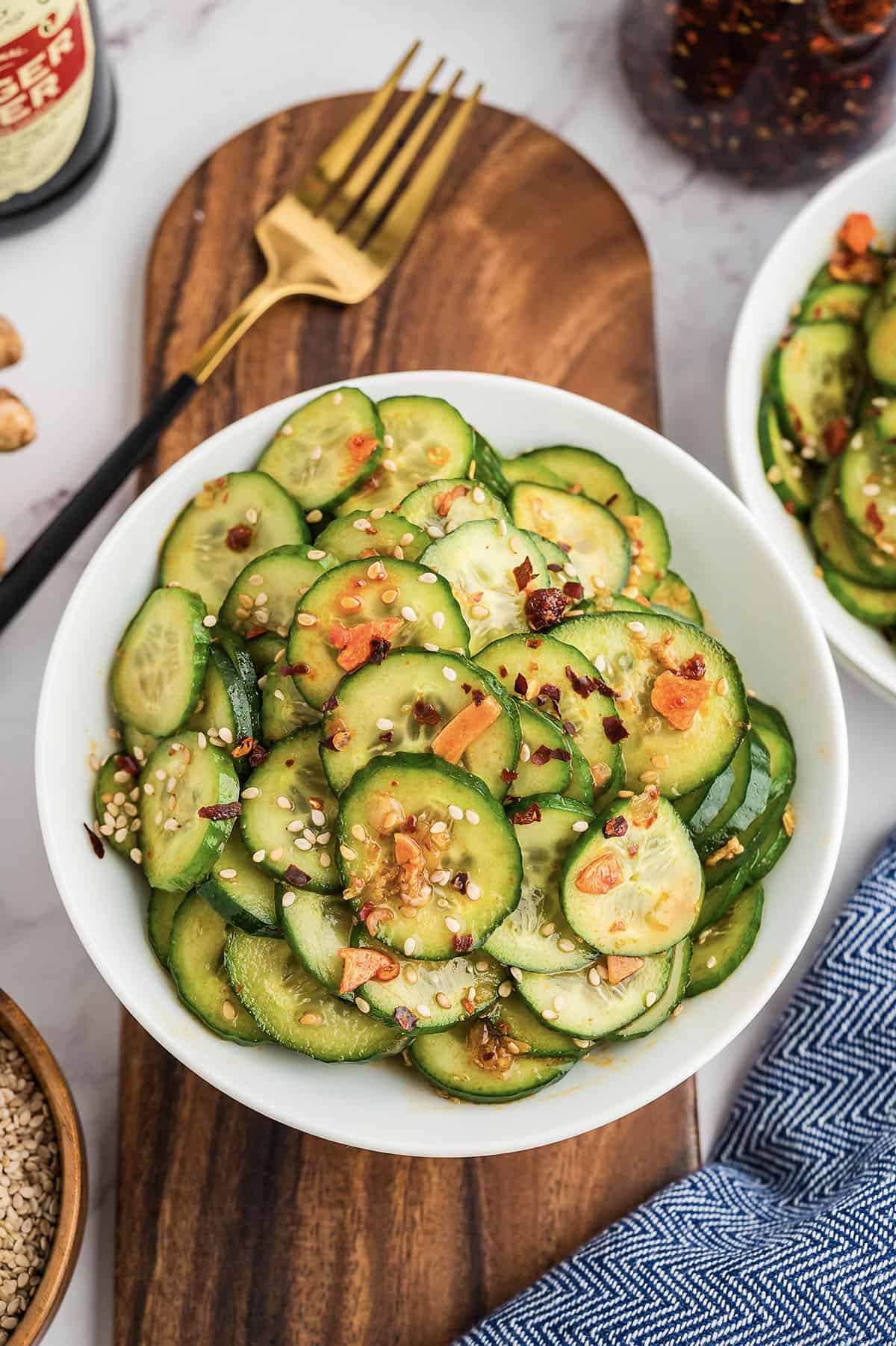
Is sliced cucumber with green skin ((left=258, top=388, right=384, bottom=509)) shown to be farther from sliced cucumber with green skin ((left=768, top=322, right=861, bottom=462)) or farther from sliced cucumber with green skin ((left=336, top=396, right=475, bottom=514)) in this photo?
sliced cucumber with green skin ((left=768, top=322, right=861, bottom=462))

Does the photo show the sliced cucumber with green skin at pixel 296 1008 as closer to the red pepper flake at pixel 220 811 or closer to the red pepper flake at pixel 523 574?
the red pepper flake at pixel 220 811

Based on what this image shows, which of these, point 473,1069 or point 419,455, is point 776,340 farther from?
point 473,1069

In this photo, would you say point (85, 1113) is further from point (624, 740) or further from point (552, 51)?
point (552, 51)

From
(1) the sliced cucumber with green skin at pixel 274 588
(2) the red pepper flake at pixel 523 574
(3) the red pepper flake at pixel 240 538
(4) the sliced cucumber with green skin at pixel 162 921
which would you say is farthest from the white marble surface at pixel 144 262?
(2) the red pepper flake at pixel 523 574

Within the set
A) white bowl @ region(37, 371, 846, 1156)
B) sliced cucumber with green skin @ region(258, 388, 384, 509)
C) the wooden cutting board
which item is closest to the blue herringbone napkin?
the wooden cutting board

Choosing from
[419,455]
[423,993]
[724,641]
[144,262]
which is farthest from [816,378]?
[423,993]

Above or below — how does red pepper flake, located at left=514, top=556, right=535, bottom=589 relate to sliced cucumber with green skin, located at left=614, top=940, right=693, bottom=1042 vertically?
above
